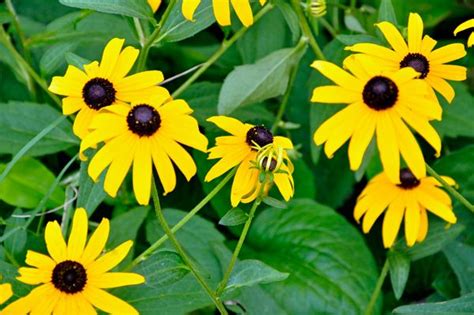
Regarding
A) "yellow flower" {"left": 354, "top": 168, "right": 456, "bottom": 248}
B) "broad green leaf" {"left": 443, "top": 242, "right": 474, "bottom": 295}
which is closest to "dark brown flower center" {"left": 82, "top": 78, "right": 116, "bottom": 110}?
"yellow flower" {"left": 354, "top": 168, "right": 456, "bottom": 248}

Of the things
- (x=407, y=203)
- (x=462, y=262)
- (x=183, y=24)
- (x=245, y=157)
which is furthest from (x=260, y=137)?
(x=462, y=262)

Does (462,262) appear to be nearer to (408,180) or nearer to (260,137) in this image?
(408,180)

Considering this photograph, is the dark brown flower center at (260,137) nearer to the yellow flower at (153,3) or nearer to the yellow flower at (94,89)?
the yellow flower at (94,89)

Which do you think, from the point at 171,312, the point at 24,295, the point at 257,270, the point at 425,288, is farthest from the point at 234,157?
the point at 425,288

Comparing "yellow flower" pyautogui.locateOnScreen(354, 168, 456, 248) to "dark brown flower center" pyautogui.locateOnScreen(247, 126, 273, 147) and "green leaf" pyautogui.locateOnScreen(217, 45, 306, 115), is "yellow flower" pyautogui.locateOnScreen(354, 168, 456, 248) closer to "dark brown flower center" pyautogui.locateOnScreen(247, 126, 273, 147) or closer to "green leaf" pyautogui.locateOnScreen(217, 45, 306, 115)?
"green leaf" pyautogui.locateOnScreen(217, 45, 306, 115)

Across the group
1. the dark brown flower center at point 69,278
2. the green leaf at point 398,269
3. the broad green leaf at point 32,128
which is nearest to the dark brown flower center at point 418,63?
the green leaf at point 398,269

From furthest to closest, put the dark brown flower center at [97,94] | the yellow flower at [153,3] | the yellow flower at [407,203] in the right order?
the yellow flower at [407,203] < the yellow flower at [153,3] < the dark brown flower center at [97,94]
